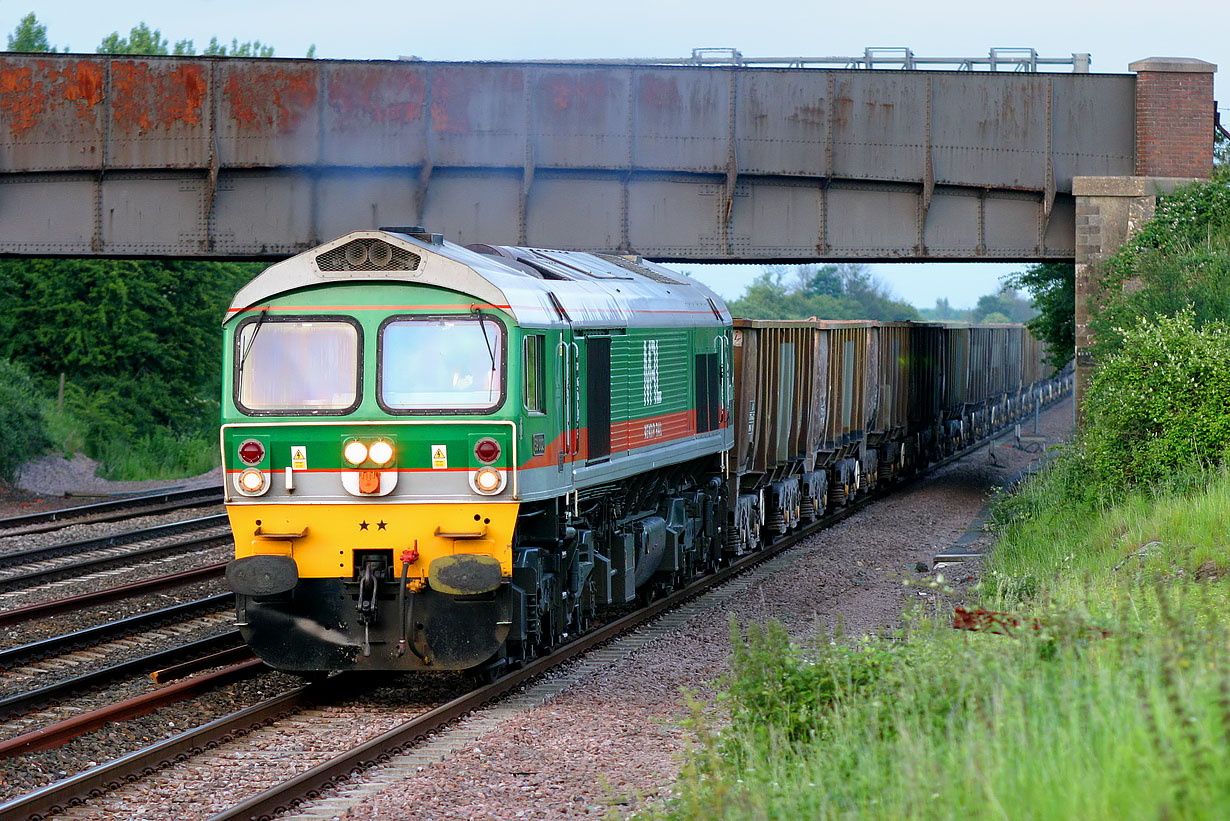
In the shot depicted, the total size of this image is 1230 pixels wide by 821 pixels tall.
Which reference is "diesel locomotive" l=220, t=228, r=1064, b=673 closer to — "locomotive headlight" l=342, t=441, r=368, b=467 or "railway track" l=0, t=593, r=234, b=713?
"locomotive headlight" l=342, t=441, r=368, b=467

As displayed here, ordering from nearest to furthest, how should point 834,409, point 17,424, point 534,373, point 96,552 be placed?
point 534,373 → point 96,552 → point 834,409 → point 17,424

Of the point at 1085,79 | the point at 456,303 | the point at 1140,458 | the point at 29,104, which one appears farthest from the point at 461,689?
the point at 1085,79

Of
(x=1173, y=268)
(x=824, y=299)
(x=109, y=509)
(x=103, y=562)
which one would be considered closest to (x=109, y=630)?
(x=103, y=562)

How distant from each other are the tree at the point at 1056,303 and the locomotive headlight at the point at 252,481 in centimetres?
2392

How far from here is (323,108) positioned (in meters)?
21.7

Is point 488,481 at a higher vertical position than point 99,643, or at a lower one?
higher

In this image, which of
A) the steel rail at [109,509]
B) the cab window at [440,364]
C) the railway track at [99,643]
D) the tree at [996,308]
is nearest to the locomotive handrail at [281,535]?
the cab window at [440,364]

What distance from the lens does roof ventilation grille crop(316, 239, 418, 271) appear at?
1035 cm

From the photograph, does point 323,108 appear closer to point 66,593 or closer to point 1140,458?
point 66,593

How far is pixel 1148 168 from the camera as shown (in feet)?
75.0

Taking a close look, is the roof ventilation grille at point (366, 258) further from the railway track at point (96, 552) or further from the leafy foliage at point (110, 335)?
the leafy foliage at point (110, 335)

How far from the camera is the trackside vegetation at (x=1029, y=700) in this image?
4664 millimetres

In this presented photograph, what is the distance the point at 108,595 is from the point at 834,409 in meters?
12.6

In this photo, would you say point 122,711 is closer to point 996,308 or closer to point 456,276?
point 456,276
